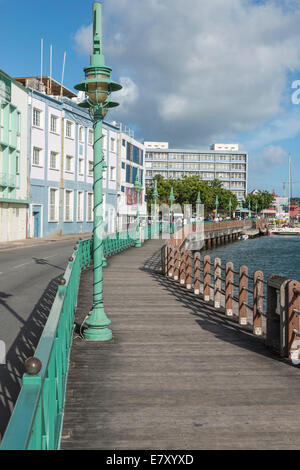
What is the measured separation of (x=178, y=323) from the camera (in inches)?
383

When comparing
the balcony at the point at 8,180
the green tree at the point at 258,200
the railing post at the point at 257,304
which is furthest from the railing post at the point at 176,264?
the green tree at the point at 258,200

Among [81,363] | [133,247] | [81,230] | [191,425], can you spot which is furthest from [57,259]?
[81,230]

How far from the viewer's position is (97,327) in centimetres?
812

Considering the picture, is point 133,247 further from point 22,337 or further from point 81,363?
point 81,363

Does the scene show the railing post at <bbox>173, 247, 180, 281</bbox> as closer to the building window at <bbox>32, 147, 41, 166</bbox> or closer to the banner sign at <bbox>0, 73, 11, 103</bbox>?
the banner sign at <bbox>0, 73, 11, 103</bbox>

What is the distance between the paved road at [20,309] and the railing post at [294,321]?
402 centimetres

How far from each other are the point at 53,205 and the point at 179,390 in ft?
127

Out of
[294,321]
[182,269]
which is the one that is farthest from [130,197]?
[294,321]

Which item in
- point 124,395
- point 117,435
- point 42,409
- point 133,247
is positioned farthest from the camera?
point 133,247

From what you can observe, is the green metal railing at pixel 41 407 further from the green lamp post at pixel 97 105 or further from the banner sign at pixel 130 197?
the banner sign at pixel 130 197

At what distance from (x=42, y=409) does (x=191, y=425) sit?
6.82 ft

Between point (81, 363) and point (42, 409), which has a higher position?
point (42, 409)

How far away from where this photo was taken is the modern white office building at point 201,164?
149375mm

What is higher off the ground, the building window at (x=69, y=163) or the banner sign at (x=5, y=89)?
the banner sign at (x=5, y=89)
